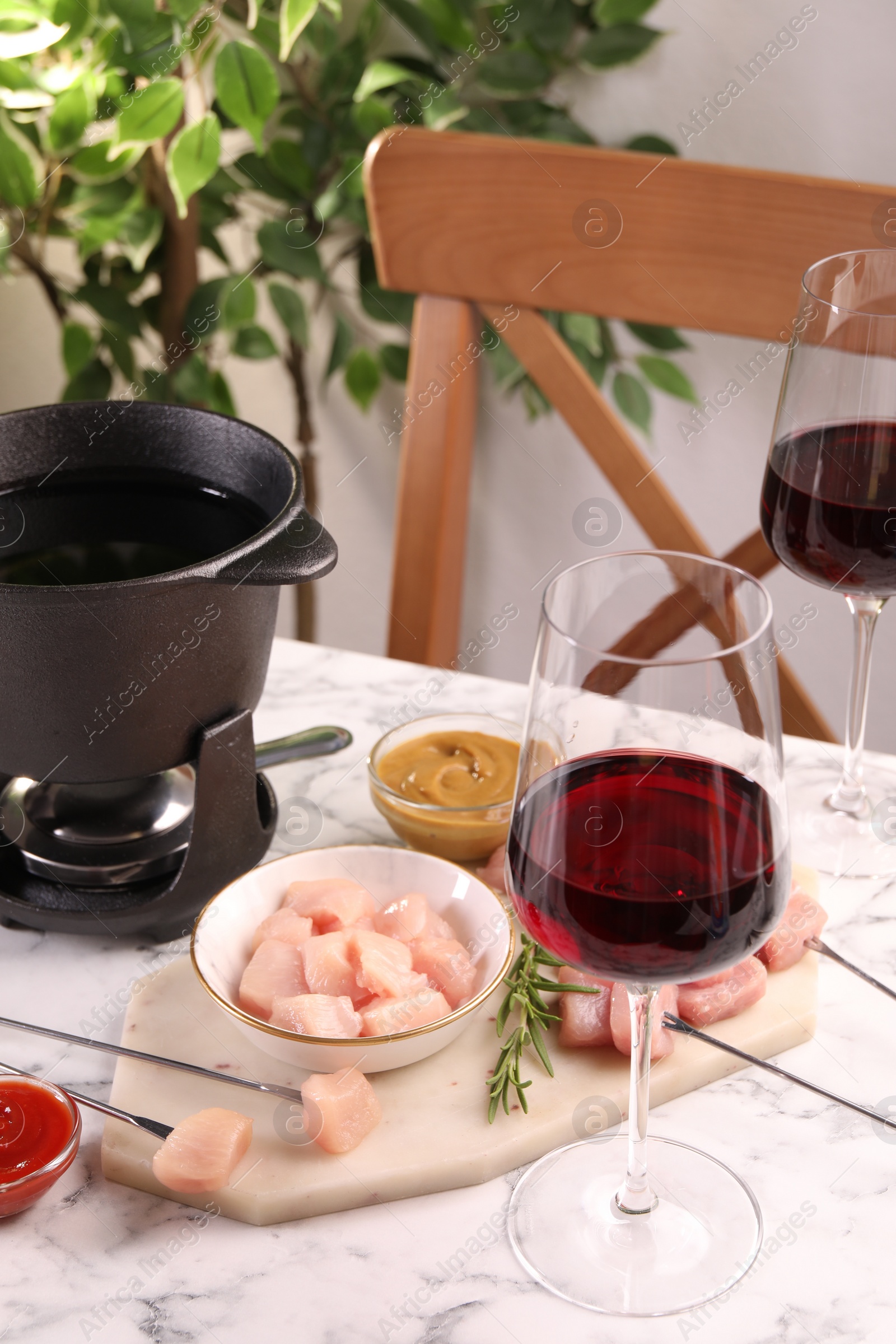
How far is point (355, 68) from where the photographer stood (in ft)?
7.38

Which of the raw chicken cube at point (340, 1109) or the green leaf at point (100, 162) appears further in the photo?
the green leaf at point (100, 162)

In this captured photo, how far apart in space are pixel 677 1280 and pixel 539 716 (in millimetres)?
355

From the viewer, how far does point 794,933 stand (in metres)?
0.99

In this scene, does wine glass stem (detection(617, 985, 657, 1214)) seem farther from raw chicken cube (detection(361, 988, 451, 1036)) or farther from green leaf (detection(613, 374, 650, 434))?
green leaf (detection(613, 374, 650, 434))

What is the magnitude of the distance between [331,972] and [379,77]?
5.59 ft

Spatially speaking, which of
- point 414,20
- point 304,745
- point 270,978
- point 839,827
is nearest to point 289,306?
point 414,20

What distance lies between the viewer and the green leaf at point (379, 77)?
209cm

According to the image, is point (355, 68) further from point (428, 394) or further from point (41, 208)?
point (428, 394)

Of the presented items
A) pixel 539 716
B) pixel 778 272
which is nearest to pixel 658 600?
pixel 539 716

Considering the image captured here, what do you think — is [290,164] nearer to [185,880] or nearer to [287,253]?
[287,253]

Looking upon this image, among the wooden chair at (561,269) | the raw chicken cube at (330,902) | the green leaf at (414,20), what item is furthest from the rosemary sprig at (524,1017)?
the green leaf at (414,20)

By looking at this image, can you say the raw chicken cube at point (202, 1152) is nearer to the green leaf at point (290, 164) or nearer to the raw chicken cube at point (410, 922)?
the raw chicken cube at point (410, 922)

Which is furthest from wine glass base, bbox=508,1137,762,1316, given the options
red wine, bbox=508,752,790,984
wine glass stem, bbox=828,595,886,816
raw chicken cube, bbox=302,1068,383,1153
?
wine glass stem, bbox=828,595,886,816

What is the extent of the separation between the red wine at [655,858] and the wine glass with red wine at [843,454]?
0.44 metres
